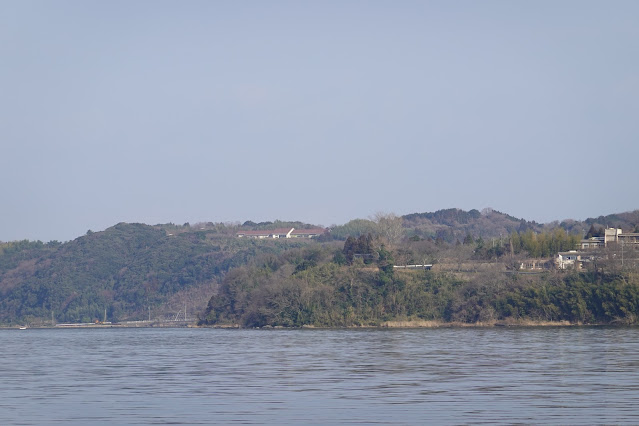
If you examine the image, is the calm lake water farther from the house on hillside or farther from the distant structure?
the distant structure

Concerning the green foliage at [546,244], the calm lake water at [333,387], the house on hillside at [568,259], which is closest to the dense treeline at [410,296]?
the house on hillside at [568,259]

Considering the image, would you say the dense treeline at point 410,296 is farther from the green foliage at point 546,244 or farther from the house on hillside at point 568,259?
the green foliage at point 546,244

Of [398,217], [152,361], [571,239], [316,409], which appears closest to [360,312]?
[571,239]

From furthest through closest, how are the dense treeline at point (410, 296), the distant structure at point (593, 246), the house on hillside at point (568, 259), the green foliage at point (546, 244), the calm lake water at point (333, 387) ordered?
1. the green foliage at point (546, 244)
2. the house on hillside at point (568, 259)
3. the distant structure at point (593, 246)
4. the dense treeline at point (410, 296)
5. the calm lake water at point (333, 387)

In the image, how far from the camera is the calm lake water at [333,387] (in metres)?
23.9

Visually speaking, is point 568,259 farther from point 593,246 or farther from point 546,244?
point 593,246

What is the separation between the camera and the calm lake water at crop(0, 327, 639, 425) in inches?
940

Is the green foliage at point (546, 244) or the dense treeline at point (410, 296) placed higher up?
the green foliage at point (546, 244)

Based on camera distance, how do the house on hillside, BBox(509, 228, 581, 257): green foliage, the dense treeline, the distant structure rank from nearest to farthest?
the dense treeline → the distant structure → the house on hillside → BBox(509, 228, 581, 257): green foliage

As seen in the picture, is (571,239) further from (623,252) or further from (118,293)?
(118,293)

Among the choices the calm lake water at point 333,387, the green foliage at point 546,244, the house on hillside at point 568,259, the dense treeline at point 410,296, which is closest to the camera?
the calm lake water at point 333,387

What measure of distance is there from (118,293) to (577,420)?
183m

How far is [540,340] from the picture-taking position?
196 ft

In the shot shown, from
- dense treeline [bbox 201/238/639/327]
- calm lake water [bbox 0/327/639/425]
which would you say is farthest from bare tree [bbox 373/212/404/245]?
calm lake water [bbox 0/327/639/425]
